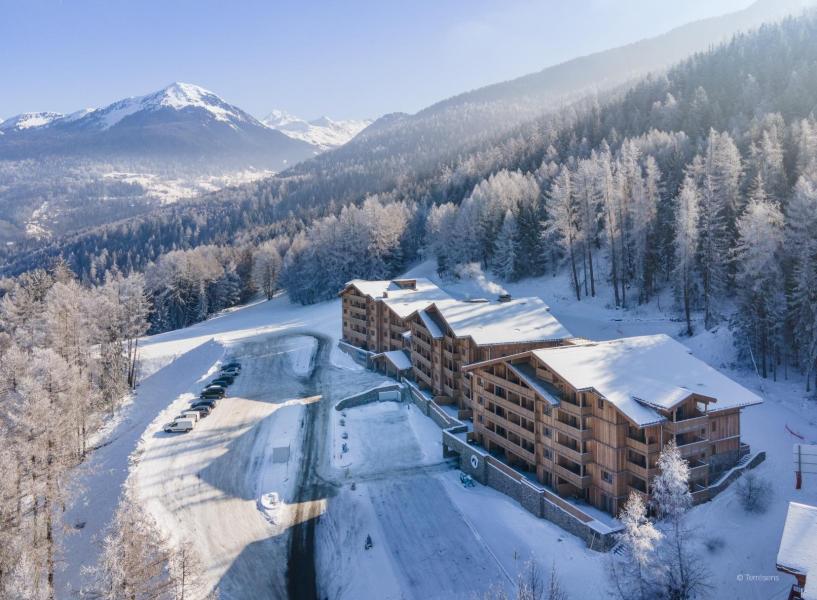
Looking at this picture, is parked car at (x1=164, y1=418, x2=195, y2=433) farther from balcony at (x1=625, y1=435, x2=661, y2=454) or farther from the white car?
balcony at (x1=625, y1=435, x2=661, y2=454)

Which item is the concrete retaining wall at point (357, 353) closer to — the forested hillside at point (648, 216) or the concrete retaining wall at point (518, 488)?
the concrete retaining wall at point (518, 488)

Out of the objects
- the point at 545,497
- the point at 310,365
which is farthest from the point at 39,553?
the point at 310,365

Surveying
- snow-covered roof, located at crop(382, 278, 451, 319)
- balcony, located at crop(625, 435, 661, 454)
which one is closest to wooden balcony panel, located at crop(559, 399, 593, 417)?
balcony, located at crop(625, 435, 661, 454)

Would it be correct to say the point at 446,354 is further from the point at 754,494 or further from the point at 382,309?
the point at 754,494

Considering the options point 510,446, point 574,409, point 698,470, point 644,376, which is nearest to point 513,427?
point 510,446

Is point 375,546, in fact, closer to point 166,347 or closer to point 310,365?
point 310,365

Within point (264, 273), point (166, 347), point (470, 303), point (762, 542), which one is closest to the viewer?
point (762, 542)

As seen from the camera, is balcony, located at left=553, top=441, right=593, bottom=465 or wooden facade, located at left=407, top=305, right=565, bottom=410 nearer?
balcony, located at left=553, top=441, right=593, bottom=465
